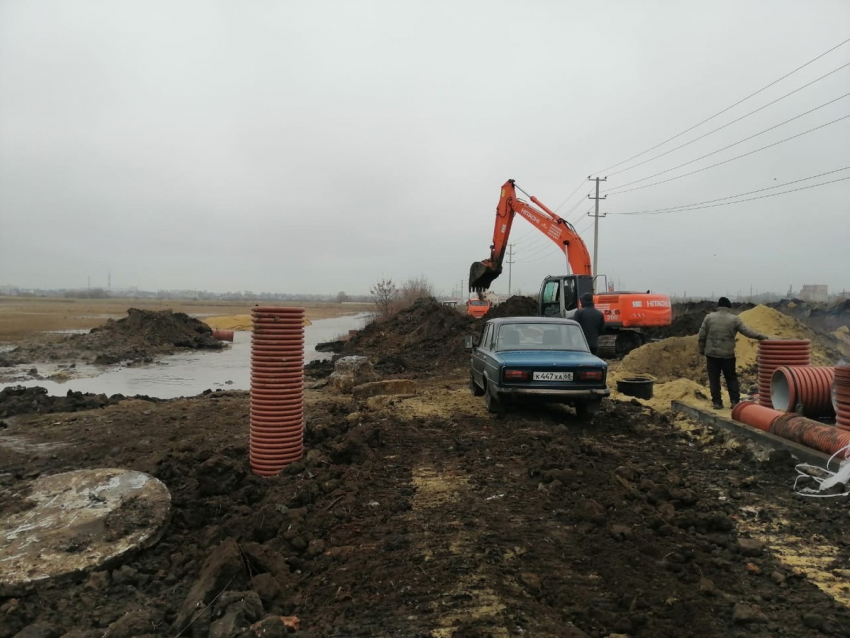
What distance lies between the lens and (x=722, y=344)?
845 centimetres

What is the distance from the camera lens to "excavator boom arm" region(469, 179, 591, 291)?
57.0 feet

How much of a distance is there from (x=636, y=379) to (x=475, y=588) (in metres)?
8.81

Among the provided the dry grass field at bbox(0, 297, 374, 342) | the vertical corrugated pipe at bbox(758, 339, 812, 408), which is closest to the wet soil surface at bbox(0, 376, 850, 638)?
the vertical corrugated pipe at bbox(758, 339, 812, 408)

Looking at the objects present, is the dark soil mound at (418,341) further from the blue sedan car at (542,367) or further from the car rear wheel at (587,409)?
the car rear wheel at (587,409)

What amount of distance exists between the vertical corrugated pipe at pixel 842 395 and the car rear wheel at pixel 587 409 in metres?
2.93

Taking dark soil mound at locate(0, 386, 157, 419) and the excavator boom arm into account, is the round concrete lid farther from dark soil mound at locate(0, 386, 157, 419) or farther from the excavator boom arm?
the excavator boom arm

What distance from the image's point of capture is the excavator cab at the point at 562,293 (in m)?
15.8

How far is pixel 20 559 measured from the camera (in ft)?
12.0

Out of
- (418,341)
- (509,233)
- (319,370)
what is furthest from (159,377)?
(509,233)

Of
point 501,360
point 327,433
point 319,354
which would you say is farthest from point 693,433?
point 319,354

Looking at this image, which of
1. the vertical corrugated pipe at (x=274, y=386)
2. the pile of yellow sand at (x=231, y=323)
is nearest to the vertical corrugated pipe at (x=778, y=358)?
the vertical corrugated pipe at (x=274, y=386)

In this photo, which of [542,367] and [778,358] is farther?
[778,358]

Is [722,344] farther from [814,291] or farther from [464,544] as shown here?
[814,291]

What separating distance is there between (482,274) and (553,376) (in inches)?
502
